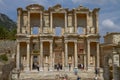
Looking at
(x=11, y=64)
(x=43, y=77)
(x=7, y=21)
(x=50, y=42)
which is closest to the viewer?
(x=43, y=77)

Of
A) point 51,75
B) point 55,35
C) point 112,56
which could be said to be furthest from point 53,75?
point 112,56

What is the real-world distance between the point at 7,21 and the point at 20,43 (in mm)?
98555

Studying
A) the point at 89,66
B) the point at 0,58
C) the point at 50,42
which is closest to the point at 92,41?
the point at 89,66

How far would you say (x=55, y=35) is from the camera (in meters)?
40.2

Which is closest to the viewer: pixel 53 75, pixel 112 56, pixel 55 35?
pixel 112 56

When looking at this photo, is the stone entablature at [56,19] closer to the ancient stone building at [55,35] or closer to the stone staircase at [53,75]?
the ancient stone building at [55,35]

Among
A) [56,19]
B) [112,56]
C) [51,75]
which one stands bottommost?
[51,75]

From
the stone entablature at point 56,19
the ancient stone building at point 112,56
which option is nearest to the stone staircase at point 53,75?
the ancient stone building at point 112,56

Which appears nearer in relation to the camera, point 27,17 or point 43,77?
point 43,77

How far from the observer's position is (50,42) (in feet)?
128

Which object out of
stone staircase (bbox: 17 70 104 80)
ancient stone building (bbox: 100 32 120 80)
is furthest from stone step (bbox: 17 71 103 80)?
ancient stone building (bbox: 100 32 120 80)

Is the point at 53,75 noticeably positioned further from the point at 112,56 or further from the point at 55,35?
the point at 112,56

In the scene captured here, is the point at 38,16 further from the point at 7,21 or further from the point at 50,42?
the point at 7,21

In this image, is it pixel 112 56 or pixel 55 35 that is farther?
pixel 55 35
